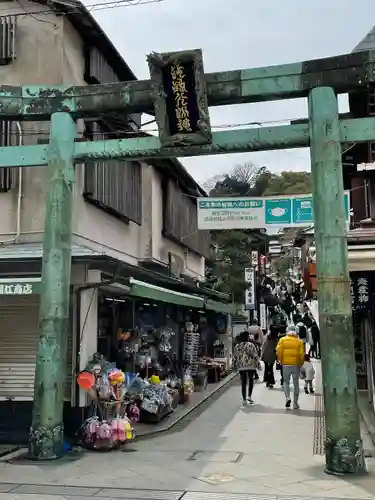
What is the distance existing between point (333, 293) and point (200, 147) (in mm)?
3355

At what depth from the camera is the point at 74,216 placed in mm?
11930

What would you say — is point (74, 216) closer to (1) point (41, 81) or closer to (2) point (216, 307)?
(1) point (41, 81)

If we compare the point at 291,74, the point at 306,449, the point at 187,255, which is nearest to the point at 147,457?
the point at 306,449

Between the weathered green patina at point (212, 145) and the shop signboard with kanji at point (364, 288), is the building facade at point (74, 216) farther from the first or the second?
the shop signboard with kanji at point (364, 288)

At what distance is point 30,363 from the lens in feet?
36.0

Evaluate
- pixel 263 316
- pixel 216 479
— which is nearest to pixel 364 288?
pixel 216 479

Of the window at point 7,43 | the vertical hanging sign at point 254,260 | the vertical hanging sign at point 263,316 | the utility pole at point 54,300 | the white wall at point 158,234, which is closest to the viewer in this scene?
the utility pole at point 54,300

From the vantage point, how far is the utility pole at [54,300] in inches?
366

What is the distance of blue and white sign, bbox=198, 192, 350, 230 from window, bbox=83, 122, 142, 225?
7.22ft

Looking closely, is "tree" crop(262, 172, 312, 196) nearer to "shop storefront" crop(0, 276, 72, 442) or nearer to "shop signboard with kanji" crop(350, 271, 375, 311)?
"shop signboard with kanji" crop(350, 271, 375, 311)

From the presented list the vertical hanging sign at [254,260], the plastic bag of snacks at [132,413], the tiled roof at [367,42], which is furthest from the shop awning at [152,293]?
the vertical hanging sign at [254,260]

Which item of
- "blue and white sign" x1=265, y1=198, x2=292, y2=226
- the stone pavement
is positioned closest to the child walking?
the stone pavement

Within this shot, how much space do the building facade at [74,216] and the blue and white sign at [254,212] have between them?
6.57ft

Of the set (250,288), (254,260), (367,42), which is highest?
(367,42)
